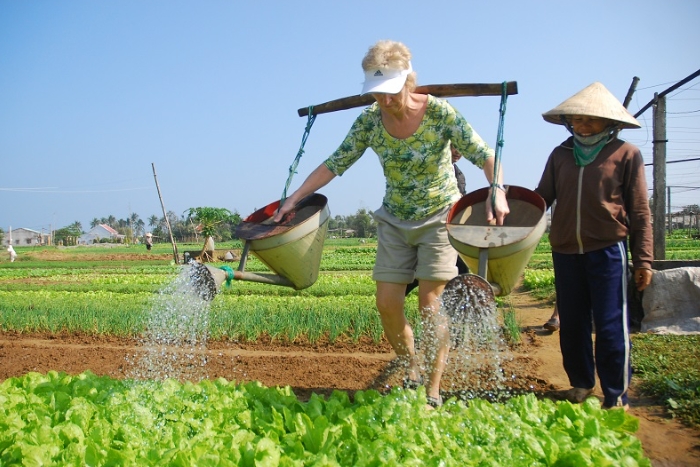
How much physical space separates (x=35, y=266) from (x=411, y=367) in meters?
20.6

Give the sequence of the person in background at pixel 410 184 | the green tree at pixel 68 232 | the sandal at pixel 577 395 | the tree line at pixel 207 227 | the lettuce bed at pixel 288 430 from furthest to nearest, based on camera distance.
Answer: the green tree at pixel 68 232 → the tree line at pixel 207 227 → the sandal at pixel 577 395 → the person in background at pixel 410 184 → the lettuce bed at pixel 288 430

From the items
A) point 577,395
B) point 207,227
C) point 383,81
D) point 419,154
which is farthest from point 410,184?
point 207,227

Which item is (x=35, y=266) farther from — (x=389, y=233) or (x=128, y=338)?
(x=389, y=233)

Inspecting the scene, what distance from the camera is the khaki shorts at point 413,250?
3.01m

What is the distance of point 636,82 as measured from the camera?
291 inches

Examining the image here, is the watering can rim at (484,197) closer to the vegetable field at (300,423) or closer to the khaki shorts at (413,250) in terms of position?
the khaki shorts at (413,250)

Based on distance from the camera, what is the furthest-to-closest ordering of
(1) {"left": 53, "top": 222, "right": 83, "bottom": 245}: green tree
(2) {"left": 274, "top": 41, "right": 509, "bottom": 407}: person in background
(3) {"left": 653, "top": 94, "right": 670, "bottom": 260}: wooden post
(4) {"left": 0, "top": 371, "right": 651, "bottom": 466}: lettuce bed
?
(1) {"left": 53, "top": 222, "right": 83, "bottom": 245}: green tree < (3) {"left": 653, "top": 94, "right": 670, "bottom": 260}: wooden post < (2) {"left": 274, "top": 41, "right": 509, "bottom": 407}: person in background < (4) {"left": 0, "top": 371, "right": 651, "bottom": 466}: lettuce bed

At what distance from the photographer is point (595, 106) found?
10.1ft

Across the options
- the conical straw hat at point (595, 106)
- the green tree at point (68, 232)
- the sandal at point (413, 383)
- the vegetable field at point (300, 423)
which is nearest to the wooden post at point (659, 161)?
the vegetable field at point (300, 423)

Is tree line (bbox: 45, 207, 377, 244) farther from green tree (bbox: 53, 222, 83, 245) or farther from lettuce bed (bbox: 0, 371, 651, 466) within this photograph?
lettuce bed (bbox: 0, 371, 651, 466)

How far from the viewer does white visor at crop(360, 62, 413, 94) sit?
2668 mm

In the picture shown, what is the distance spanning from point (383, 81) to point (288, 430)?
4.87 ft

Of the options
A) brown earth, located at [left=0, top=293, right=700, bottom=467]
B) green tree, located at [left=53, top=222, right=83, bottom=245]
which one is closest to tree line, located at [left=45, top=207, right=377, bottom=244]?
green tree, located at [left=53, top=222, right=83, bottom=245]

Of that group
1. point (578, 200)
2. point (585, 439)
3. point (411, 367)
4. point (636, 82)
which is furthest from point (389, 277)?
point (636, 82)
